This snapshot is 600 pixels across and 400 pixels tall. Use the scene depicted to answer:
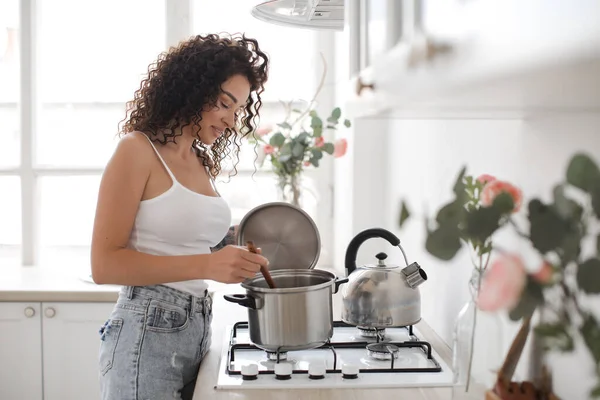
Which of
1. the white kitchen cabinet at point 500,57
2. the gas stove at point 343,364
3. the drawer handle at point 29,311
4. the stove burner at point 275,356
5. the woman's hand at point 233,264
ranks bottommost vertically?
the drawer handle at point 29,311

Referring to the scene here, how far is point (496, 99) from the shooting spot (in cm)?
60

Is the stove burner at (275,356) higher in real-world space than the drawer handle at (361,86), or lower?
lower

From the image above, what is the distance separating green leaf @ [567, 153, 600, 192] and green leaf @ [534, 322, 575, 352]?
0.30ft

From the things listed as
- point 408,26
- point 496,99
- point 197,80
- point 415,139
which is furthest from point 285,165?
point 496,99

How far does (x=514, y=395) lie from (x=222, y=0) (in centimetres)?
257

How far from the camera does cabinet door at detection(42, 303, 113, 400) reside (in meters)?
2.42

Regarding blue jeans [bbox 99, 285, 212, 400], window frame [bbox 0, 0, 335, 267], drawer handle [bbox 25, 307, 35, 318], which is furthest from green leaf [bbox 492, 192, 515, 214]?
window frame [bbox 0, 0, 335, 267]

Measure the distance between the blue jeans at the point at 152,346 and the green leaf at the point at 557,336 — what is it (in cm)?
96

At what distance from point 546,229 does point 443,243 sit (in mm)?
68

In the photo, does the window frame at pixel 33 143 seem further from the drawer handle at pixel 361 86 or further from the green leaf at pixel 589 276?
the green leaf at pixel 589 276

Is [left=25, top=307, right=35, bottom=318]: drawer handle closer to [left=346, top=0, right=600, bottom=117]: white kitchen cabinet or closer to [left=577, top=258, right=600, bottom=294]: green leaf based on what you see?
[left=346, top=0, right=600, bottom=117]: white kitchen cabinet

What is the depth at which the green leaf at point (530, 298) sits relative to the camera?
0.45 metres

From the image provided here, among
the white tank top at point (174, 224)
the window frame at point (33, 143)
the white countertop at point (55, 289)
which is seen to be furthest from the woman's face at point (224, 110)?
the window frame at point (33, 143)

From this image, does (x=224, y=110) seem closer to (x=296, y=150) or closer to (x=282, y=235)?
(x=282, y=235)
